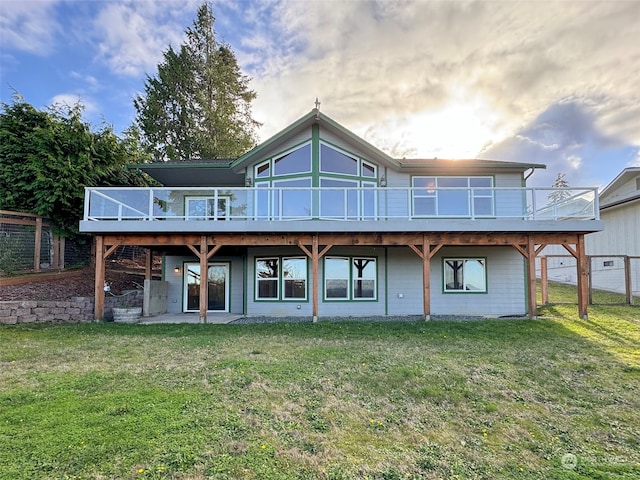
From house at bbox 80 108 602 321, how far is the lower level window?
1.3 inches

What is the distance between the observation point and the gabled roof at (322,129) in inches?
441

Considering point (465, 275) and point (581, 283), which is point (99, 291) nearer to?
point (465, 275)

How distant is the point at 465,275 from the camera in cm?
1205

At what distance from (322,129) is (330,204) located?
8.36 ft

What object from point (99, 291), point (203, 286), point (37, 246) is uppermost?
point (37, 246)

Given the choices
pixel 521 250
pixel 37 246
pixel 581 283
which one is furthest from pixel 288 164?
pixel 581 283

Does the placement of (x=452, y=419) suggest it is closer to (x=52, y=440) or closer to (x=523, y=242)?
(x=52, y=440)

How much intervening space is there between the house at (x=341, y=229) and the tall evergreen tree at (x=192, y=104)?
1175cm

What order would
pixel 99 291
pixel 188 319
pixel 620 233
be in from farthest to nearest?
1. pixel 620 233
2. pixel 188 319
3. pixel 99 291

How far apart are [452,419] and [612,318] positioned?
8909mm

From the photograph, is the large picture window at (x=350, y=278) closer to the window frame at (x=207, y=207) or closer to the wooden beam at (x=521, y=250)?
the window frame at (x=207, y=207)

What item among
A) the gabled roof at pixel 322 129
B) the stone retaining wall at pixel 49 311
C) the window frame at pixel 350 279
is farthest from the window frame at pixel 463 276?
the stone retaining wall at pixel 49 311

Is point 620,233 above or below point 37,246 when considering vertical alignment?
above

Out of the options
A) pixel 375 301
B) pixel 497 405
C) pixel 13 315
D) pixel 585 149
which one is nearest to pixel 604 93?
pixel 585 149
